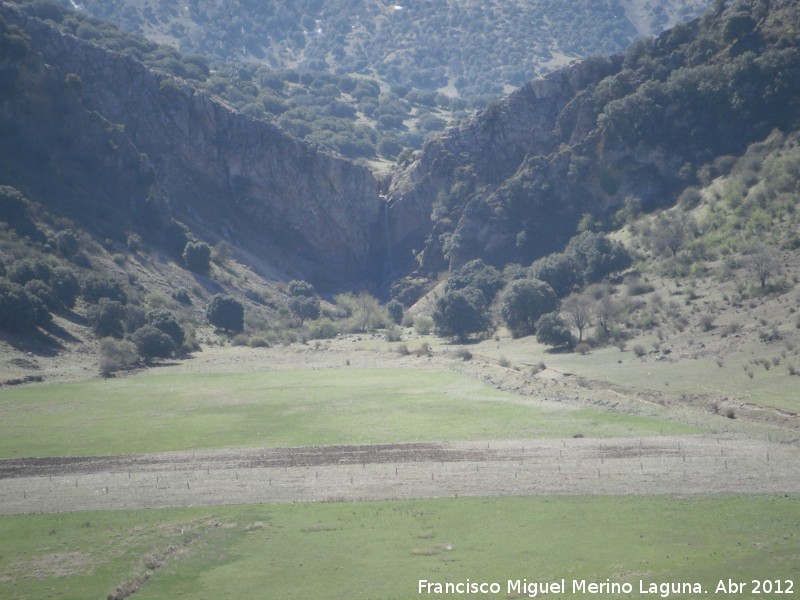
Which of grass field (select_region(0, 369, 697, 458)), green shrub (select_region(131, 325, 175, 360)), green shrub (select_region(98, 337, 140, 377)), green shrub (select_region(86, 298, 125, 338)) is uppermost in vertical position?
green shrub (select_region(86, 298, 125, 338))

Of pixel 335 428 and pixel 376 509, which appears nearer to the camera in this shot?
pixel 376 509

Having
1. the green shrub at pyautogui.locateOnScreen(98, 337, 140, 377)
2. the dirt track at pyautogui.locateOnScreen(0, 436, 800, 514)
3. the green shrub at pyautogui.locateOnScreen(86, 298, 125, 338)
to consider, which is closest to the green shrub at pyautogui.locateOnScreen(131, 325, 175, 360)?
the green shrub at pyautogui.locateOnScreen(98, 337, 140, 377)

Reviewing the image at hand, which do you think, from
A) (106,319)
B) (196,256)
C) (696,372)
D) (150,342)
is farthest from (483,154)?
(696,372)

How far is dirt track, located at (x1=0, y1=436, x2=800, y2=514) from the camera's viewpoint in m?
39.8

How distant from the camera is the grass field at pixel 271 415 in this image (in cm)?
5166

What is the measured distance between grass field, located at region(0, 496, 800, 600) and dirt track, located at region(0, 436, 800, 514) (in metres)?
1.73

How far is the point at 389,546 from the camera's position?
33.3m

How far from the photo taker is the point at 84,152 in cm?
11250

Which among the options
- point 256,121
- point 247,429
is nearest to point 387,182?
point 256,121

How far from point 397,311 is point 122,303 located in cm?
3260

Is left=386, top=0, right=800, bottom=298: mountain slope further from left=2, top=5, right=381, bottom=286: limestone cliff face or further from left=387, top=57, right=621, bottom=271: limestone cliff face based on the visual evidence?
left=2, top=5, right=381, bottom=286: limestone cliff face

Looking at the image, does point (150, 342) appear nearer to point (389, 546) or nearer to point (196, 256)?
point (196, 256)

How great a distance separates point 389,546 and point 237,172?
337ft

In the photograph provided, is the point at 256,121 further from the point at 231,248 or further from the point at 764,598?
the point at 764,598
